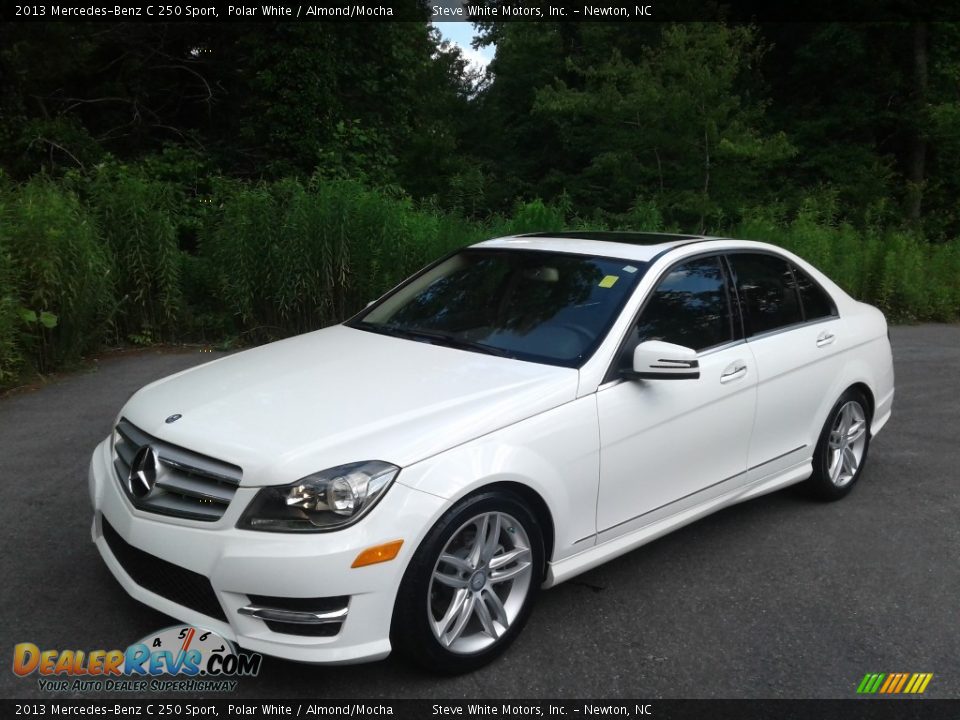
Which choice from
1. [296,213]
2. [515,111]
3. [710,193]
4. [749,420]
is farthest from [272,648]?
[515,111]

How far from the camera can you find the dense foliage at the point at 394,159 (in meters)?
9.45

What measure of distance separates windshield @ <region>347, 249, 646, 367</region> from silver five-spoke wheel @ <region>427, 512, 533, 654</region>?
88 cm

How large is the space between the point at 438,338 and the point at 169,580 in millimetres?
1765

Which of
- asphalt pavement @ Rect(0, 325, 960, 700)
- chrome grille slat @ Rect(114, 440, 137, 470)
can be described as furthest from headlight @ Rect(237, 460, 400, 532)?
chrome grille slat @ Rect(114, 440, 137, 470)

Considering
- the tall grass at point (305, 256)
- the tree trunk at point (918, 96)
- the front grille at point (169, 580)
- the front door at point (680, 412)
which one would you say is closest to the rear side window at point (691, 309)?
the front door at point (680, 412)

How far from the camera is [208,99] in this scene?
19766 mm

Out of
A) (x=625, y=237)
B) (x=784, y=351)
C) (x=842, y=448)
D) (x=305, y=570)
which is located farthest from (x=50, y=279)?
(x=842, y=448)

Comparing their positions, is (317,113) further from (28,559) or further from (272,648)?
(272,648)

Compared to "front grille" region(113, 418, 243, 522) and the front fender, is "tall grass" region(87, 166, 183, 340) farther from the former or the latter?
the front fender

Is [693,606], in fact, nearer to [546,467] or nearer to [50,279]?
[546,467]

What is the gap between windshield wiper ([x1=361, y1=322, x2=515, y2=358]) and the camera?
4.20 metres

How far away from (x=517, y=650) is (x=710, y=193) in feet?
57.5

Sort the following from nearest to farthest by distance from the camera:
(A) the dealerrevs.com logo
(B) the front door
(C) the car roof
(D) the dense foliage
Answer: (A) the dealerrevs.com logo < (B) the front door < (C) the car roof < (D) the dense foliage

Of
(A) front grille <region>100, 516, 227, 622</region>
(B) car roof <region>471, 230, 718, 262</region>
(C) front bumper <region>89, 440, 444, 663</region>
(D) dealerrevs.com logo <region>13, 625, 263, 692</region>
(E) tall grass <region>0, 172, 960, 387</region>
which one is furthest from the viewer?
(E) tall grass <region>0, 172, 960, 387</region>
